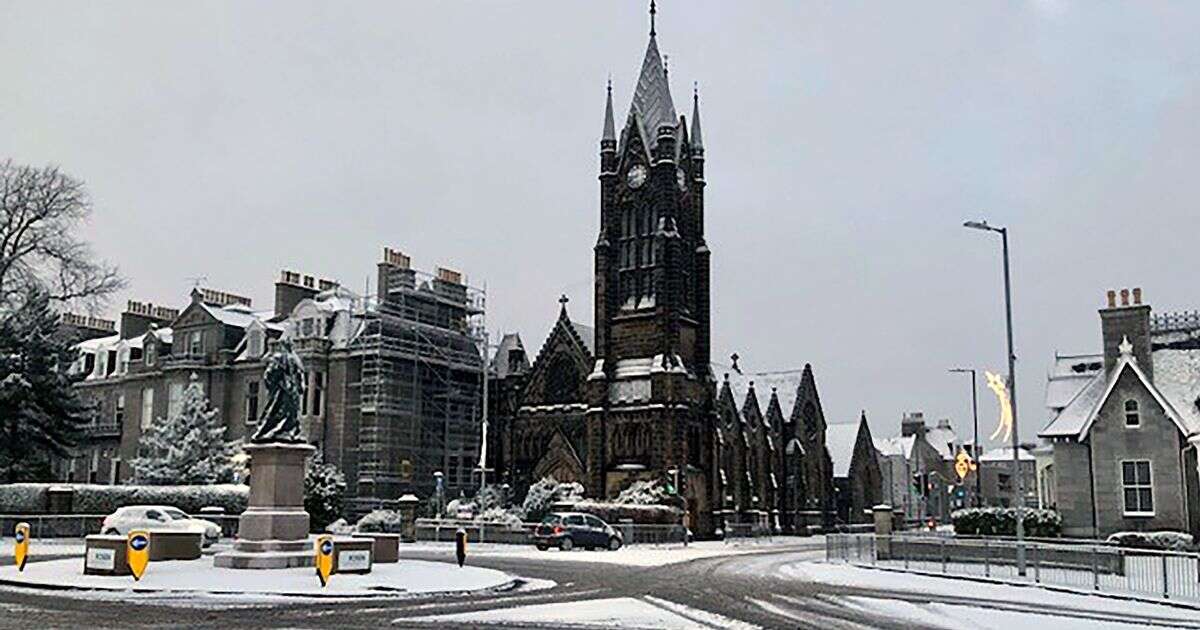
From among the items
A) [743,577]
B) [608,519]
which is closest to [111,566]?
[743,577]

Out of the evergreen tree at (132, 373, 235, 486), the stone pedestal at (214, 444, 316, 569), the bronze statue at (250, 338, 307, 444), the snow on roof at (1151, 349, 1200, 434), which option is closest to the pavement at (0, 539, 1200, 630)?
the stone pedestal at (214, 444, 316, 569)

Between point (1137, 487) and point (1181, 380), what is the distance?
15.0 ft

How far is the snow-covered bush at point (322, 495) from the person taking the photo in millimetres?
52375

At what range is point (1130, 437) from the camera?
43.7 meters

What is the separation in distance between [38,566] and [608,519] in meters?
37.6

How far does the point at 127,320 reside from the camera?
79.1 metres

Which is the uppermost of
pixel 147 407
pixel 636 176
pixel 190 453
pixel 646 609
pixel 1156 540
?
pixel 636 176

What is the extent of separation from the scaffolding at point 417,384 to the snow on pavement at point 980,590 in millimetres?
34845

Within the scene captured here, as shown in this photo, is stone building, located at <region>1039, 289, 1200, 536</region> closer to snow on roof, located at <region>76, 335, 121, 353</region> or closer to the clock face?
the clock face

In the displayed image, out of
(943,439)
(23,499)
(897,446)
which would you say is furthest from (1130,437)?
(943,439)

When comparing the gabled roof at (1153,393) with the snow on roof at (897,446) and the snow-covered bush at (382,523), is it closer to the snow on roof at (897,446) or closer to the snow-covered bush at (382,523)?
the snow-covered bush at (382,523)

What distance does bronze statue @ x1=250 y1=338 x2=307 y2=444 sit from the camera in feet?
98.1

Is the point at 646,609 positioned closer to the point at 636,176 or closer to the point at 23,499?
the point at 23,499

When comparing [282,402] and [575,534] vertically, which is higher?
[282,402]
